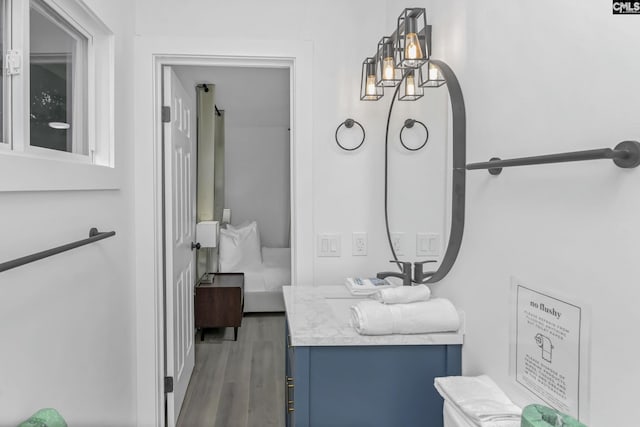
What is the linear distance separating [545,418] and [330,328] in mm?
742

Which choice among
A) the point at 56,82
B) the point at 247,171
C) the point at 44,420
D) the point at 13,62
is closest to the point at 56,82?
the point at 56,82

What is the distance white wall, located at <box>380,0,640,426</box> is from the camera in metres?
0.84

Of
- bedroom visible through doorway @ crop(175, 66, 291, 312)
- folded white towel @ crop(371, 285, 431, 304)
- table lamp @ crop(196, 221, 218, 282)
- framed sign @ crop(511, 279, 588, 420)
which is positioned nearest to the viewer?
framed sign @ crop(511, 279, 588, 420)

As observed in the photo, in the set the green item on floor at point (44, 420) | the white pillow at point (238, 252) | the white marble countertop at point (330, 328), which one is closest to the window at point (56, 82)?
the green item on floor at point (44, 420)

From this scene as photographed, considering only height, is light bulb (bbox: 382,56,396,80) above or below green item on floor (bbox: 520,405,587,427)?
above

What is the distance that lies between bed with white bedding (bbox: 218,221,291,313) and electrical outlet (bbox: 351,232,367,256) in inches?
94.7

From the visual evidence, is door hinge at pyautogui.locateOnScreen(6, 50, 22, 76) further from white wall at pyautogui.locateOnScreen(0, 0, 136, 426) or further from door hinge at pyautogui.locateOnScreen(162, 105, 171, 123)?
door hinge at pyautogui.locateOnScreen(162, 105, 171, 123)

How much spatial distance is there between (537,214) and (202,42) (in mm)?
1783

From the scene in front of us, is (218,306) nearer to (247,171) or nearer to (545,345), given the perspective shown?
(247,171)

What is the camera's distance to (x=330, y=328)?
1.55m

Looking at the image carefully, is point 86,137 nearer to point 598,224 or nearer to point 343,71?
point 343,71

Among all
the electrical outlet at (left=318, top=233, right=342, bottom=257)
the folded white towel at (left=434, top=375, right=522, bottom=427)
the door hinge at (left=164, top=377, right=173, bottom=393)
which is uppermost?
the electrical outlet at (left=318, top=233, right=342, bottom=257)

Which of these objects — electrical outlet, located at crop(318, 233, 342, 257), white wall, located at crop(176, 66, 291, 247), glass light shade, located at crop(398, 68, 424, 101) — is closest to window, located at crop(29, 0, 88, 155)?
electrical outlet, located at crop(318, 233, 342, 257)

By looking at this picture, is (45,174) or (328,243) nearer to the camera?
(45,174)
